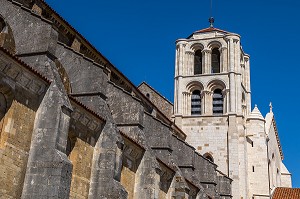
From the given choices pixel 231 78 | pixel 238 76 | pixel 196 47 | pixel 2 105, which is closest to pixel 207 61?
pixel 196 47

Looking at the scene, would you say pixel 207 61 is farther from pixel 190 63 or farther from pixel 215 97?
pixel 215 97

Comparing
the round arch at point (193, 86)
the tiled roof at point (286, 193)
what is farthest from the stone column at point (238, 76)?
the tiled roof at point (286, 193)

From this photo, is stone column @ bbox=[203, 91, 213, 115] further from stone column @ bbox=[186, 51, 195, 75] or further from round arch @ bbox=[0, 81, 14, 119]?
round arch @ bbox=[0, 81, 14, 119]

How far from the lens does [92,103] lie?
15672 mm

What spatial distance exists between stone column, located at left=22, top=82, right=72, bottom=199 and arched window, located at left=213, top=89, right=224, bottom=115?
23682mm

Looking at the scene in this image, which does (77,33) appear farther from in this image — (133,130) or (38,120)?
(38,120)

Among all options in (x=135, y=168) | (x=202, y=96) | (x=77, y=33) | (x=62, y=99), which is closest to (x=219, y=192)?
(x=202, y=96)

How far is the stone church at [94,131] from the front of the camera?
1165 cm

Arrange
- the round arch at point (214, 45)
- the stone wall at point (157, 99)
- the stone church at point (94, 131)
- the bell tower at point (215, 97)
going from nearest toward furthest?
the stone church at point (94, 131) → the bell tower at point (215, 97) → the stone wall at point (157, 99) → the round arch at point (214, 45)

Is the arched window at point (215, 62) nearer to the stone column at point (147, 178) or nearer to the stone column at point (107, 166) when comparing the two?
the stone column at point (147, 178)

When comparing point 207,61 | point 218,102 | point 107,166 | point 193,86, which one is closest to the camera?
point 107,166

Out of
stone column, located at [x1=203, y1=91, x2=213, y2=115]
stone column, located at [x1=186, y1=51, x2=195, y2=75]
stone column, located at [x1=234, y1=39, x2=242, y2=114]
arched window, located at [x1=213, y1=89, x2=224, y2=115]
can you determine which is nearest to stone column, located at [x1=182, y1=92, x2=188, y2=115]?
stone column, located at [x1=203, y1=91, x2=213, y2=115]

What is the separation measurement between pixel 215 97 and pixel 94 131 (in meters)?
21.6

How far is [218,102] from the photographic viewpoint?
116ft
